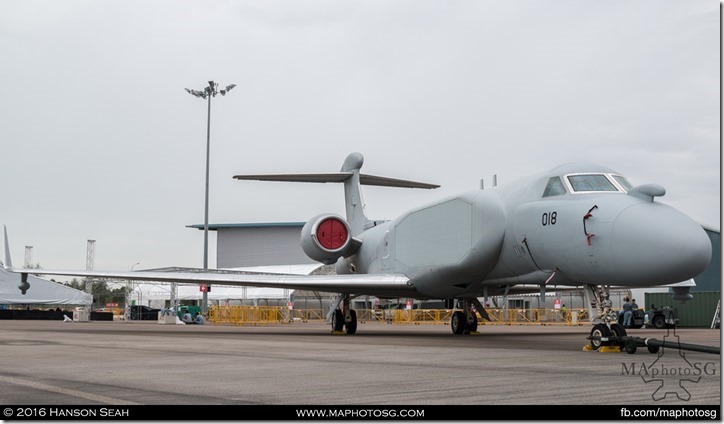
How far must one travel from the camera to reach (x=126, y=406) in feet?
20.3

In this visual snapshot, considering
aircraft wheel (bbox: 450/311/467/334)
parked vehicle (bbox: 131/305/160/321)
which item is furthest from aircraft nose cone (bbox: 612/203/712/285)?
parked vehicle (bbox: 131/305/160/321)

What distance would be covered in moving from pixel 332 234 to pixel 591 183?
1200 cm

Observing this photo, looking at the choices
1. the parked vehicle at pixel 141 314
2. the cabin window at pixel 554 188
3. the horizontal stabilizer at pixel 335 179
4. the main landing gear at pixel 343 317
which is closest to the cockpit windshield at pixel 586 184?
the cabin window at pixel 554 188

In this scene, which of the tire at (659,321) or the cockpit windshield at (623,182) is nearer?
the cockpit windshield at (623,182)

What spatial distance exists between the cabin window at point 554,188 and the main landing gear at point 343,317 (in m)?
10.4

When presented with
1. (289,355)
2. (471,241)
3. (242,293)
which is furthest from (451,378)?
(242,293)

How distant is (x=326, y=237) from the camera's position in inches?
989

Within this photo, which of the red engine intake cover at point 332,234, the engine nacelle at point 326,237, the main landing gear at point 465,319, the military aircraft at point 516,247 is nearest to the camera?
the military aircraft at point 516,247

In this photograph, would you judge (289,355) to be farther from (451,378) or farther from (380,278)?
(380,278)

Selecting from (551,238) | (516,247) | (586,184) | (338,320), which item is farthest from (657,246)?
(338,320)

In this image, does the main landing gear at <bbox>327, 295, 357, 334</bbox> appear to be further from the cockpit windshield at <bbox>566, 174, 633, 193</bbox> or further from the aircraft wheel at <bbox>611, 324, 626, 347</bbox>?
the aircraft wheel at <bbox>611, 324, 626, 347</bbox>

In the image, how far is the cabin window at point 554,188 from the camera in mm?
15007

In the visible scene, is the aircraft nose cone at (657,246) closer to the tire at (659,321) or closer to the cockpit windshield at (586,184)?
the cockpit windshield at (586,184)

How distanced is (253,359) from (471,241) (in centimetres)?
786
